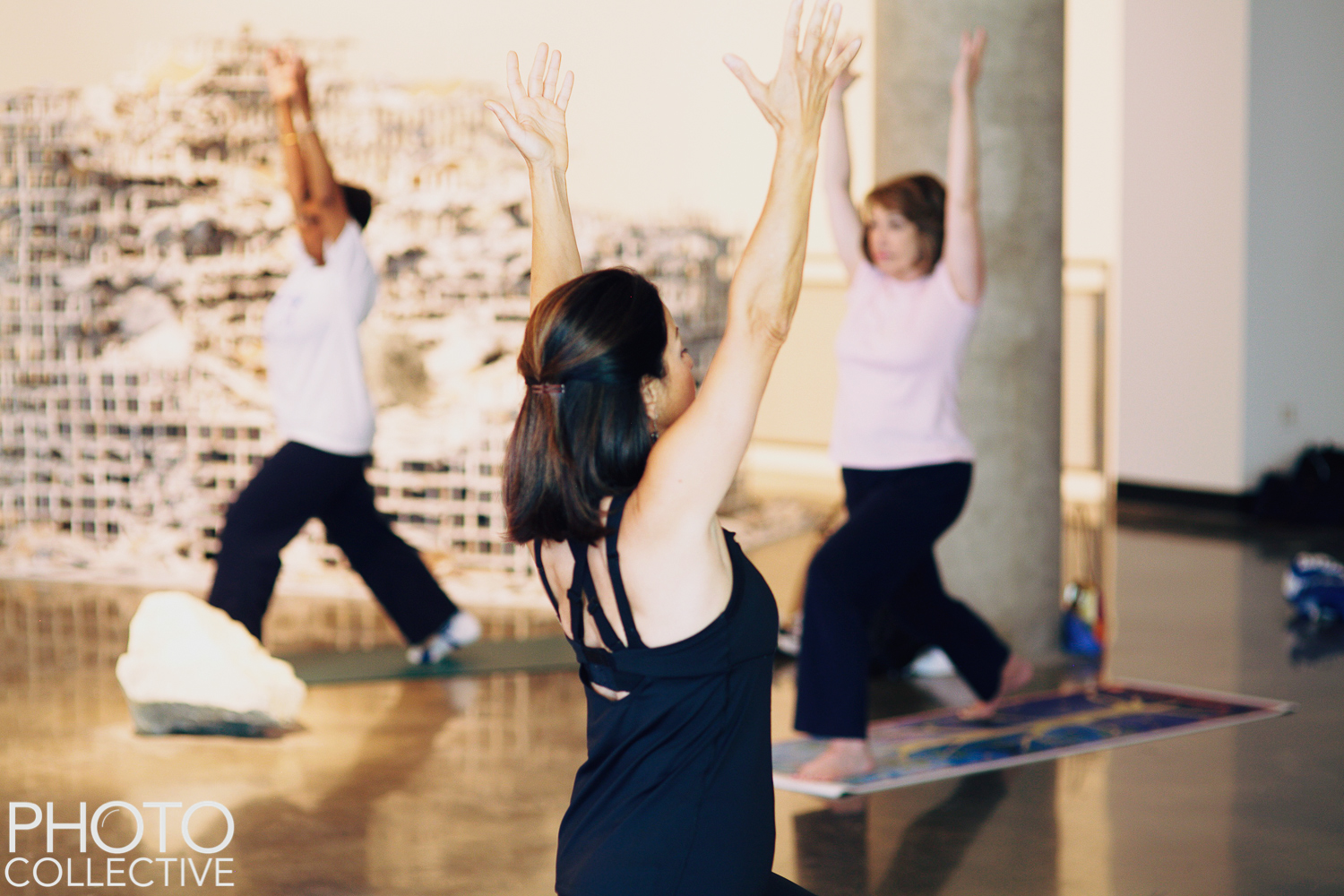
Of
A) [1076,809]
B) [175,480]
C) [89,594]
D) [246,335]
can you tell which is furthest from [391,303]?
[1076,809]

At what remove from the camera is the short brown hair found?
12.9 feet

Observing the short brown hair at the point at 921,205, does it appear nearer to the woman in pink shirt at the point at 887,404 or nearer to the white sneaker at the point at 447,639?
the woman in pink shirt at the point at 887,404

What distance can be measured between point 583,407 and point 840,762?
2242 mm

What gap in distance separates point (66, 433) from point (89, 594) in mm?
1016

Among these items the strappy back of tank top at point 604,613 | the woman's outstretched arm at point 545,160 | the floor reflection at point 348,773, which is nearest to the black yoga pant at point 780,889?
the strappy back of tank top at point 604,613

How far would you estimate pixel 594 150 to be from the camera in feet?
24.3

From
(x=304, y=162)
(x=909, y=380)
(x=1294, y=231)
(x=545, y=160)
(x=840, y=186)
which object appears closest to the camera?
(x=545, y=160)

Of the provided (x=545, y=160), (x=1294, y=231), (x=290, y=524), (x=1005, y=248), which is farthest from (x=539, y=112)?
(x=1294, y=231)

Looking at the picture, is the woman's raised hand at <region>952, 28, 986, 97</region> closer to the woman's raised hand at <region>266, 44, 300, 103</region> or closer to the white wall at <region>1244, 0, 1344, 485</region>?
the woman's raised hand at <region>266, 44, 300, 103</region>

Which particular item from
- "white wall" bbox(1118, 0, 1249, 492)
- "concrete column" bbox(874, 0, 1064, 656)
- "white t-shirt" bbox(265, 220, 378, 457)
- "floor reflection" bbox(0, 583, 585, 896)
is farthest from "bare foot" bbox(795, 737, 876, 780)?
"white wall" bbox(1118, 0, 1249, 492)

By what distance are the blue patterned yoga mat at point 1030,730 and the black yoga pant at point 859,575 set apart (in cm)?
18

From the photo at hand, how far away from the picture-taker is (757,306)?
1.77m

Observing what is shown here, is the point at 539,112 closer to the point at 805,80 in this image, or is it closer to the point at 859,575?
the point at 805,80

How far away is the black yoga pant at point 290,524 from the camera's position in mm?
4371
